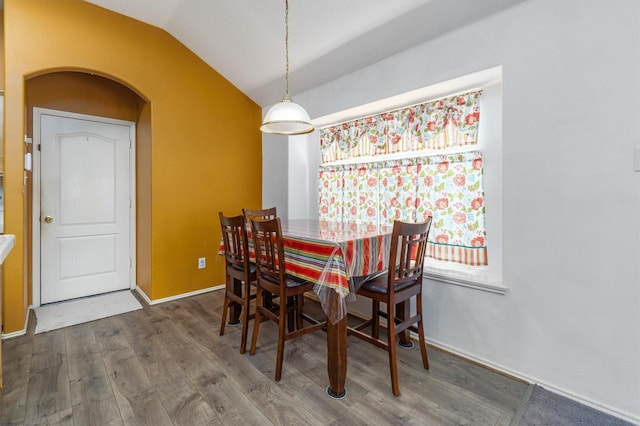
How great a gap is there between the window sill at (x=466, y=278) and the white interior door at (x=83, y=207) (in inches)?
136

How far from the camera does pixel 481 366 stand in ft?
6.68

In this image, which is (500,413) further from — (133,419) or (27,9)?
(27,9)

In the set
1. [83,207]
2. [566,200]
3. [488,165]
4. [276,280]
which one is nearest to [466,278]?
[566,200]

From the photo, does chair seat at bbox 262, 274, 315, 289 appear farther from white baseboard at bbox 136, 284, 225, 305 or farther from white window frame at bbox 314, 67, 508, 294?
white baseboard at bbox 136, 284, 225, 305

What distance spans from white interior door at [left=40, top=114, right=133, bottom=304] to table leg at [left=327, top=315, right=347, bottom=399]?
10.1 ft

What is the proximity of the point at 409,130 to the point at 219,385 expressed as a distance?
2509mm

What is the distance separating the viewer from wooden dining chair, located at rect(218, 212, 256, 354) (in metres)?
2.21

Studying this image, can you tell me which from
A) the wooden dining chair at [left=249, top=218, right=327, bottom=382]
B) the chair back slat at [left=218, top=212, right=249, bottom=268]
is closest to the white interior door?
the chair back slat at [left=218, top=212, right=249, bottom=268]

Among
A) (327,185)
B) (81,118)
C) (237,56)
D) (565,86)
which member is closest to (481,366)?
(565,86)

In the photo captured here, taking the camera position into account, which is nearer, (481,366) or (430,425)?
(430,425)

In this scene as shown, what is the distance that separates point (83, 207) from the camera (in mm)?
3355

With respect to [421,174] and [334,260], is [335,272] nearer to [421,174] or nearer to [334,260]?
[334,260]

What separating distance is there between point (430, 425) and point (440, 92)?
2.27 metres

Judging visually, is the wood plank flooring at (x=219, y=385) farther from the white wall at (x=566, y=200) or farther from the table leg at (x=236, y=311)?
the white wall at (x=566, y=200)
